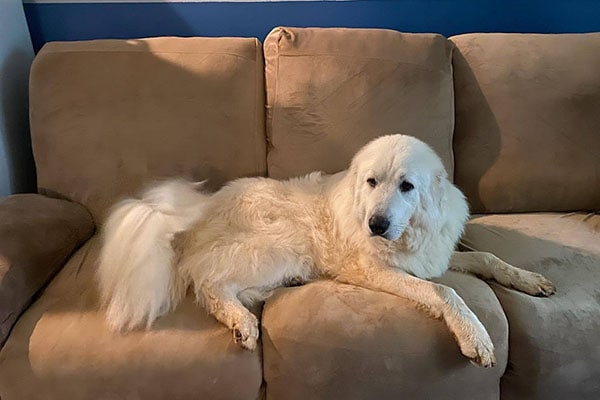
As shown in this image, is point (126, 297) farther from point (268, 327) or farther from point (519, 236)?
point (519, 236)

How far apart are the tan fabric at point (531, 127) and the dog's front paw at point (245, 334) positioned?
1057 mm

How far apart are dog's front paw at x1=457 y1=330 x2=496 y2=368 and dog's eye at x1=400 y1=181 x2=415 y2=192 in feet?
1.39

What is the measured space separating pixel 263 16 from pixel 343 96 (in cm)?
59

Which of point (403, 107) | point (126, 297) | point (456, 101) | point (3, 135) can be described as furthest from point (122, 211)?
point (456, 101)

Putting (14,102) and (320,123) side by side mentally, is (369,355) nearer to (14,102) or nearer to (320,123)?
(320,123)

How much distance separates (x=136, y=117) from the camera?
2205mm

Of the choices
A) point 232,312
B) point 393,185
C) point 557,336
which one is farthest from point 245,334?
point 557,336

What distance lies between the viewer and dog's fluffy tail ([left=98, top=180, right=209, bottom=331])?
5.45ft

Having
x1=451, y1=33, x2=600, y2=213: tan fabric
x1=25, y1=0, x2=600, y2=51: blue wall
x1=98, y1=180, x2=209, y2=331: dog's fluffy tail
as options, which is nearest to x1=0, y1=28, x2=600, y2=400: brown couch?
x1=451, y1=33, x2=600, y2=213: tan fabric

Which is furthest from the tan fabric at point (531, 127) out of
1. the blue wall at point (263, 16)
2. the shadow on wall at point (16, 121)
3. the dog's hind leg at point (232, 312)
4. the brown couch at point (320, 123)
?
the shadow on wall at point (16, 121)

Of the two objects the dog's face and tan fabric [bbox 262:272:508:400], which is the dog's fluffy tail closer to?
tan fabric [bbox 262:272:508:400]

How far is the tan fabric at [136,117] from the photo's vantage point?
219 centimetres

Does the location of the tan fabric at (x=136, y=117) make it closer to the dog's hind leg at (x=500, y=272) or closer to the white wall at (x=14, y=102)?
the white wall at (x=14, y=102)

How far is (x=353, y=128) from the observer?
7.24 ft
